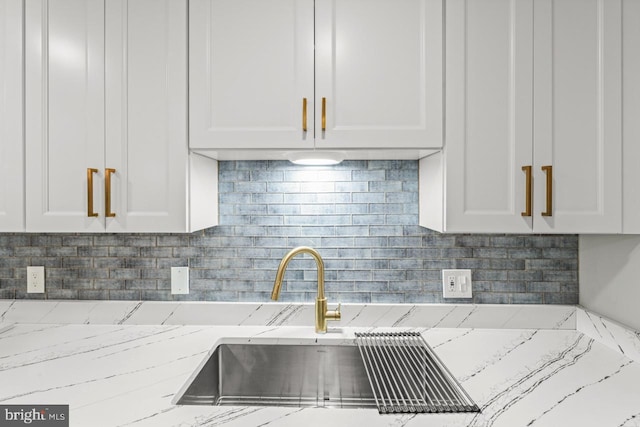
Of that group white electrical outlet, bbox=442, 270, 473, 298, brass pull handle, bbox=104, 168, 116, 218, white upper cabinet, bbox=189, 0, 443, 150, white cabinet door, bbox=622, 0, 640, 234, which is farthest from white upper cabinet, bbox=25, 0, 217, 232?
white cabinet door, bbox=622, 0, 640, 234

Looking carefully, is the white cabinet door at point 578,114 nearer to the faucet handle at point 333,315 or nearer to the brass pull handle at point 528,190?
the brass pull handle at point 528,190

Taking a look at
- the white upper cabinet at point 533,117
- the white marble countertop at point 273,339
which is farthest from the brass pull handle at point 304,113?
the white marble countertop at point 273,339

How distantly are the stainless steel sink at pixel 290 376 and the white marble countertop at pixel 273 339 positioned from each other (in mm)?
64

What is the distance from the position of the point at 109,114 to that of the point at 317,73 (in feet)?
2.39

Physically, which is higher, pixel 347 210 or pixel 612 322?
pixel 347 210

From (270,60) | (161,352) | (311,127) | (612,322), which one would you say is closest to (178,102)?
(270,60)

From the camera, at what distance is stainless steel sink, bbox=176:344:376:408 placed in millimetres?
1449

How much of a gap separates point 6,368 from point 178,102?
98 cm

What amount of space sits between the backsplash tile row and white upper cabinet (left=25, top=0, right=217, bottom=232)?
343 mm

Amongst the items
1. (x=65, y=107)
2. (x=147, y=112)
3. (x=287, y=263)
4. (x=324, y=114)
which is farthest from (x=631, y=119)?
(x=65, y=107)

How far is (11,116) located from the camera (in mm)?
1369

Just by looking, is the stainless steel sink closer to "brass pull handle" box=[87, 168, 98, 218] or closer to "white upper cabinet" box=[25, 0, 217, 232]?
"white upper cabinet" box=[25, 0, 217, 232]

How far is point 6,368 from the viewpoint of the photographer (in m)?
1.20

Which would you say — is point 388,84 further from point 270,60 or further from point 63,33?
point 63,33
